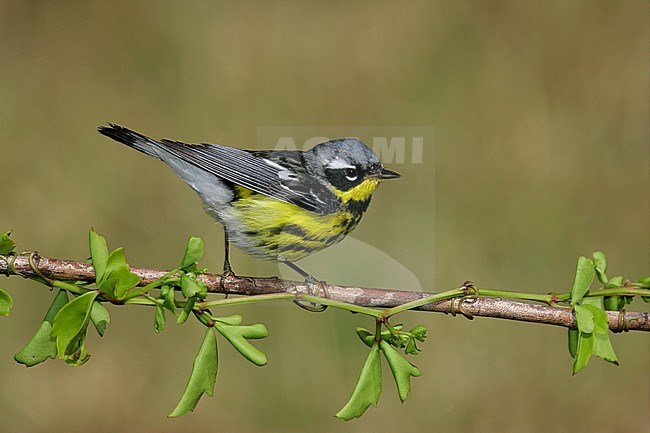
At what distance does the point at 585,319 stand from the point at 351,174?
365 mm

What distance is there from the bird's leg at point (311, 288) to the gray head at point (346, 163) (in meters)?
0.12

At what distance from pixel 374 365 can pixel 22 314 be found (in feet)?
5.01

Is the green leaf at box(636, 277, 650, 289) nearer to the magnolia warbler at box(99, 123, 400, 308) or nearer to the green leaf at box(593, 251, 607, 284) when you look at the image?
the green leaf at box(593, 251, 607, 284)

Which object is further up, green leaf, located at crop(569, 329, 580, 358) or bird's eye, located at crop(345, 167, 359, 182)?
bird's eye, located at crop(345, 167, 359, 182)

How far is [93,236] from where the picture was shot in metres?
0.65

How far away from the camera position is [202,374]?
0.66 m

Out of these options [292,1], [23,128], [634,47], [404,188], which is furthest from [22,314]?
[634,47]

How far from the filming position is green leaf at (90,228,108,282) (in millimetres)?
649

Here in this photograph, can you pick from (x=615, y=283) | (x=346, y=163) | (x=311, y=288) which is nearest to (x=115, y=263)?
(x=311, y=288)

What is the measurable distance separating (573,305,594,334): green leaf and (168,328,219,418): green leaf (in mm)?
321

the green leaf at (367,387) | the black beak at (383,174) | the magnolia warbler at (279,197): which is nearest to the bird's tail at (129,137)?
the magnolia warbler at (279,197)

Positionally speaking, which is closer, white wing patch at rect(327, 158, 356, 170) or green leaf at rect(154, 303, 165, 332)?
green leaf at rect(154, 303, 165, 332)

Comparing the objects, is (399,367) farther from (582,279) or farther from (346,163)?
(346,163)

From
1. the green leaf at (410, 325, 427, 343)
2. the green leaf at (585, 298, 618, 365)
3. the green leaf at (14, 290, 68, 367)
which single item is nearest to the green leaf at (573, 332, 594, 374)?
the green leaf at (585, 298, 618, 365)
